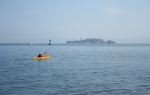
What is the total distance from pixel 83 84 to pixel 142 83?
7826mm

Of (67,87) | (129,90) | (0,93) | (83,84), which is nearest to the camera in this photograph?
(0,93)

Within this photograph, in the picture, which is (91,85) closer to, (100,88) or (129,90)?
(100,88)

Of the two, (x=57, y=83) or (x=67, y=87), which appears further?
(x=57, y=83)

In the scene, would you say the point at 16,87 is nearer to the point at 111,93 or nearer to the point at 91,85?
the point at 91,85

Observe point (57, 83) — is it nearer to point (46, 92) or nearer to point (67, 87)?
point (67, 87)

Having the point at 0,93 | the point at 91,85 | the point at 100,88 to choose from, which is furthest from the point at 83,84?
the point at 0,93

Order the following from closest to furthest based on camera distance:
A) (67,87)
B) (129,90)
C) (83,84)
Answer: (129,90) < (67,87) < (83,84)

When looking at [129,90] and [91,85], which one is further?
[91,85]

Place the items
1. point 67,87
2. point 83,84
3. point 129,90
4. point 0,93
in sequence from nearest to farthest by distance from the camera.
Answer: point 0,93
point 129,90
point 67,87
point 83,84

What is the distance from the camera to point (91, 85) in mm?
30906

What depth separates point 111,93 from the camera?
26234 millimetres

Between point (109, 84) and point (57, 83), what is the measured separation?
22.1 ft

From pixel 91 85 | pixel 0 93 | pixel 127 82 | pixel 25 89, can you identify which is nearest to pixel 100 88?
pixel 91 85

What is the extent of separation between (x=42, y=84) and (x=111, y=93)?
31.5 ft
